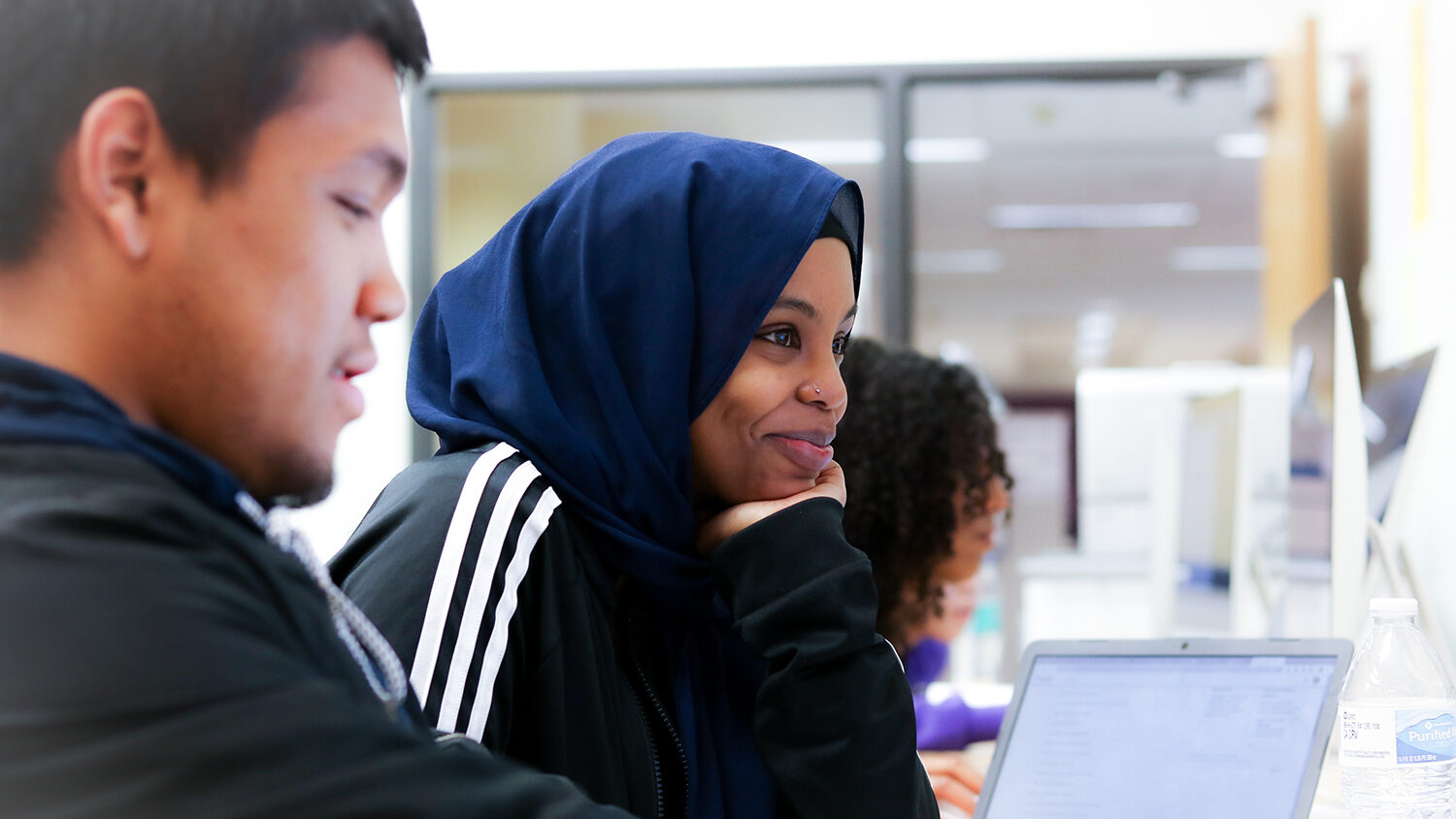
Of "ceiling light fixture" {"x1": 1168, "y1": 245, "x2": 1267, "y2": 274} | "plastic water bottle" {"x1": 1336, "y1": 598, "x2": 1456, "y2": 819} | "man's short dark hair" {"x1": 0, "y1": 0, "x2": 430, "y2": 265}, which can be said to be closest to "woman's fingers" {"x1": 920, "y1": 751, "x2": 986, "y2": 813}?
"plastic water bottle" {"x1": 1336, "y1": 598, "x2": 1456, "y2": 819}

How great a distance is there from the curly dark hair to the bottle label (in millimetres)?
655

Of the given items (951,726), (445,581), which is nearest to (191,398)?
(445,581)

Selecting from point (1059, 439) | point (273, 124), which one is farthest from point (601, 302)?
A: point (1059, 439)

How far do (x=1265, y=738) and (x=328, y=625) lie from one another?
82cm

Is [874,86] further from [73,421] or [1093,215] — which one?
[1093,215]

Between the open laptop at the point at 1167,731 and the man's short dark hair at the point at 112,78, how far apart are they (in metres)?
0.86

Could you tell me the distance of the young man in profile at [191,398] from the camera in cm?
34

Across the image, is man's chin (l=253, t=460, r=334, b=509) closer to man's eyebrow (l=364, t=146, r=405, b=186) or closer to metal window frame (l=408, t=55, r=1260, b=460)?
man's eyebrow (l=364, t=146, r=405, b=186)

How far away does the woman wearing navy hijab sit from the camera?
2.61 ft

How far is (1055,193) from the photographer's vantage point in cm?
651

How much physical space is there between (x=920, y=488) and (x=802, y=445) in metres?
0.71

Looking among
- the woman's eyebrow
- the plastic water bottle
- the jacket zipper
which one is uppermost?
the woman's eyebrow

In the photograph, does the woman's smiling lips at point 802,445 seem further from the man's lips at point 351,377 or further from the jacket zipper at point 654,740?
the man's lips at point 351,377

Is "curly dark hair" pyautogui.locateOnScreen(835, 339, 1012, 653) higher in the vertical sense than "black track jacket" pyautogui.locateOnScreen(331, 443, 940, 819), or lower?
lower
